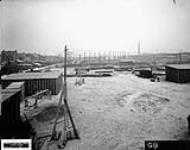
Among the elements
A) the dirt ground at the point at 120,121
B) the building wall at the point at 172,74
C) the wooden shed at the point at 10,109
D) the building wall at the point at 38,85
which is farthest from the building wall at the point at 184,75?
the wooden shed at the point at 10,109

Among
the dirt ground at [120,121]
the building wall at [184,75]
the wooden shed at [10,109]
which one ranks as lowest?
the dirt ground at [120,121]

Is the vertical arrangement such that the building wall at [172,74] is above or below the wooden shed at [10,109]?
above

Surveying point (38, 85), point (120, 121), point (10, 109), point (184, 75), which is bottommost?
point (120, 121)

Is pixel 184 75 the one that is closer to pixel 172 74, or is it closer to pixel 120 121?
pixel 172 74

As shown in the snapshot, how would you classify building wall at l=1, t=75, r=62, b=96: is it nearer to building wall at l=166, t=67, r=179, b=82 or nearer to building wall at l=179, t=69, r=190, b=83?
building wall at l=166, t=67, r=179, b=82

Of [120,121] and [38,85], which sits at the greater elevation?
[38,85]

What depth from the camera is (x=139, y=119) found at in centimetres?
614

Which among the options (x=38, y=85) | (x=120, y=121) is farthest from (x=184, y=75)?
(x=38, y=85)

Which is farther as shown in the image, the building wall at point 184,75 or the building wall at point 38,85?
the building wall at point 184,75

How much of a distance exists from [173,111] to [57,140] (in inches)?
234

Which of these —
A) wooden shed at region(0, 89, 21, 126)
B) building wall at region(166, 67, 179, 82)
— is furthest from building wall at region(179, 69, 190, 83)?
wooden shed at region(0, 89, 21, 126)

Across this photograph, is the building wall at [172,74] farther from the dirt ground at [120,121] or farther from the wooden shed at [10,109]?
the wooden shed at [10,109]

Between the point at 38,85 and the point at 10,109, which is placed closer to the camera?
the point at 10,109

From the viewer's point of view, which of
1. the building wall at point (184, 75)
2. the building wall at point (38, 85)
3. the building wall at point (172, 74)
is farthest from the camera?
the building wall at point (172, 74)
